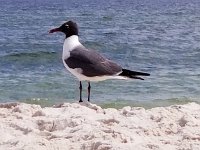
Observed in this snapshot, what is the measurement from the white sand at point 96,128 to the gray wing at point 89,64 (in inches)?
21.7

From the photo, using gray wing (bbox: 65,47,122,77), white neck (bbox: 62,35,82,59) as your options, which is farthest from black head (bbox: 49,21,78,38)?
gray wing (bbox: 65,47,122,77)

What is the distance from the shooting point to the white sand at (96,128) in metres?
4.55

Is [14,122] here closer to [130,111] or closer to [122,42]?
[130,111]

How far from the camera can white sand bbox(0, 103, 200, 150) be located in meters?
4.55

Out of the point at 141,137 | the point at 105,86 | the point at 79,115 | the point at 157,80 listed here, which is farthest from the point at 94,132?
the point at 157,80

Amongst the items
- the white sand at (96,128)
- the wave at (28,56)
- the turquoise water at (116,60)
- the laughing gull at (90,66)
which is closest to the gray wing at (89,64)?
the laughing gull at (90,66)

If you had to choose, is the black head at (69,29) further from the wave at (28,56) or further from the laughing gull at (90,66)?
the wave at (28,56)

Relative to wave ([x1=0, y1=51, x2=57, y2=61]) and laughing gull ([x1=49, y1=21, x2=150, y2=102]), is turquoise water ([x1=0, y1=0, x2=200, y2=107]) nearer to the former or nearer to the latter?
wave ([x1=0, y1=51, x2=57, y2=61])

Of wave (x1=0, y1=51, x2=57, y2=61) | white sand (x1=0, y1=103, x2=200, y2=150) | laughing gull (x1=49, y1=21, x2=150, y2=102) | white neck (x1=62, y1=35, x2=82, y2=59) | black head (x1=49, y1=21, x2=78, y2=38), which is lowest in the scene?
wave (x1=0, y1=51, x2=57, y2=61)

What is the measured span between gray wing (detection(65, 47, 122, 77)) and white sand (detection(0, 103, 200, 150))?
0.55m

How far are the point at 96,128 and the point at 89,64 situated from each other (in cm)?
173

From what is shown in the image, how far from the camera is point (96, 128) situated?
16.3ft

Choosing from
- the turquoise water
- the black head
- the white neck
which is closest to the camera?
the white neck

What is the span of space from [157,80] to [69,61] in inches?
205
